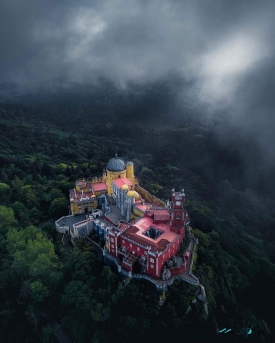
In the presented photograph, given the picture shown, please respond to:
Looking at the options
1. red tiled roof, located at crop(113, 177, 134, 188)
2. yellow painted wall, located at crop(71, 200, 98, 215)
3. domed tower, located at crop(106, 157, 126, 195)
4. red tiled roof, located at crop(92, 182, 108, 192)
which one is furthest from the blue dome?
yellow painted wall, located at crop(71, 200, 98, 215)

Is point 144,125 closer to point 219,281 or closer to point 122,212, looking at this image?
point 122,212

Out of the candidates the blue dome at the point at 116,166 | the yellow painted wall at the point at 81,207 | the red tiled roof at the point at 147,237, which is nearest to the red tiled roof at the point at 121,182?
the blue dome at the point at 116,166

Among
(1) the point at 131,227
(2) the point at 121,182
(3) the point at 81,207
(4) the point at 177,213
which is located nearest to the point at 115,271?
(1) the point at 131,227

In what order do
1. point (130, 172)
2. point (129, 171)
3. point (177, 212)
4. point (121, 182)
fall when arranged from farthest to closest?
point (130, 172), point (129, 171), point (121, 182), point (177, 212)

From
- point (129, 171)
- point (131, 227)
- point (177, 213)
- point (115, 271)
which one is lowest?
point (115, 271)

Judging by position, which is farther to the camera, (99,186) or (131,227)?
(99,186)

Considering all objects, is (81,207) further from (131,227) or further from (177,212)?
(177,212)

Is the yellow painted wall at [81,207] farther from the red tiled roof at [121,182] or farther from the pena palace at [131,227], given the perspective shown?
the red tiled roof at [121,182]

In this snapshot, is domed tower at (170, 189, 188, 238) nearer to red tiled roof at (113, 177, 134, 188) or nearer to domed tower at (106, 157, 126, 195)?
red tiled roof at (113, 177, 134, 188)
